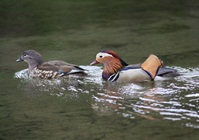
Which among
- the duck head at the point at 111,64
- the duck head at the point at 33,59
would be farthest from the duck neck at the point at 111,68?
the duck head at the point at 33,59

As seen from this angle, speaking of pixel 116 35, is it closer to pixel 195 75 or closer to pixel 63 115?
pixel 195 75

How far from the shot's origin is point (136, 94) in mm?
9156

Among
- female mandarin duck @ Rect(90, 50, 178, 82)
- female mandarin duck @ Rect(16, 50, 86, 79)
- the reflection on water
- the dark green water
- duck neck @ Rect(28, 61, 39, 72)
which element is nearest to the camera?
the dark green water

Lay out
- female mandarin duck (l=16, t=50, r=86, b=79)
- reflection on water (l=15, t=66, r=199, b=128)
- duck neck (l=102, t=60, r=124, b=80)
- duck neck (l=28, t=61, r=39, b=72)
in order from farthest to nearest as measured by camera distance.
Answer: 1. duck neck (l=28, t=61, r=39, b=72)
2. female mandarin duck (l=16, t=50, r=86, b=79)
3. duck neck (l=102, t=60, r=124, b=80)
4. reflection on water (l=15, t=66, r=199, b=128)

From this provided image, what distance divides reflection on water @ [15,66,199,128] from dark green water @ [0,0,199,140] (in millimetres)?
15

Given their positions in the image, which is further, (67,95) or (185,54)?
(185,54)

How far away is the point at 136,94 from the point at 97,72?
82.9 inches

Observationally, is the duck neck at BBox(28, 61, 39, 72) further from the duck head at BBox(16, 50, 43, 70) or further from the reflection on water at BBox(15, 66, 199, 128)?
the reflection on water at BBox(15, 66, 199, 128)

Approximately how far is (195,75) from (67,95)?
7.58 ft

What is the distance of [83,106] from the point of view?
28.6ft

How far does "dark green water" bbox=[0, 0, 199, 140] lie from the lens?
771 cm

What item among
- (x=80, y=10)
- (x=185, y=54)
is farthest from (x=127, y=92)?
(x=80, y=10)

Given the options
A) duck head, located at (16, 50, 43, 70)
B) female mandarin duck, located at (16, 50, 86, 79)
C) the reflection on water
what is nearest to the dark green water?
the reflection on water

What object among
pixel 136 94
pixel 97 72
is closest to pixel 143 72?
pixel 136 94
